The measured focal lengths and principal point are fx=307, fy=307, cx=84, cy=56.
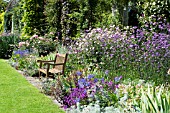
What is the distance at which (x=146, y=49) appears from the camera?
8.08 meters

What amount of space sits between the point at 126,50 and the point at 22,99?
3.18 meters

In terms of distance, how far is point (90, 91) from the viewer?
5770mm

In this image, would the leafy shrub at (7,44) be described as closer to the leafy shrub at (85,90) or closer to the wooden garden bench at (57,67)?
the wooden garden bench at (57,67)

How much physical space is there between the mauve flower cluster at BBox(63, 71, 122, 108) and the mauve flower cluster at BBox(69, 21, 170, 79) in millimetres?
1841

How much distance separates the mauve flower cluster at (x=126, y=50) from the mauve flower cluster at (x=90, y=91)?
184 centimetres

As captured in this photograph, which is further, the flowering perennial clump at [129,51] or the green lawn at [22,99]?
the flowering perennial clump at [129,51]

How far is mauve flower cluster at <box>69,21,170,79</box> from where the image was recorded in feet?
24.9

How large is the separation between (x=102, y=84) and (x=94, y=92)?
0.31 m

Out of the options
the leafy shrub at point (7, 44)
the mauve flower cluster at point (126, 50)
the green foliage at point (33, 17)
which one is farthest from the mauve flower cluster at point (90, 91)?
the green foliage at point (33, 17)

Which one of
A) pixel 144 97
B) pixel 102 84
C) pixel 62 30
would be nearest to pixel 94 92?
pixel 102 84

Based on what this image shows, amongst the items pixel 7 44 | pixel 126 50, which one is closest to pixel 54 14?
pixel 7 44

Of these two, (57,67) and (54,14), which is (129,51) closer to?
(57,67)

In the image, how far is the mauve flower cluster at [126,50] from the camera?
7578mm

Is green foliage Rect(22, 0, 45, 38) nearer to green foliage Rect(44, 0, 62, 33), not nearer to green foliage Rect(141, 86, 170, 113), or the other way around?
green foliage Rect(44, 0, 62, 33)
